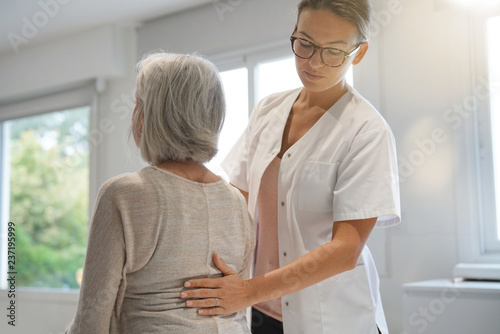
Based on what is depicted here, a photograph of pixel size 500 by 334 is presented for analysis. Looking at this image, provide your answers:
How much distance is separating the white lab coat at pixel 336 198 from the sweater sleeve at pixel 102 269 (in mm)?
552

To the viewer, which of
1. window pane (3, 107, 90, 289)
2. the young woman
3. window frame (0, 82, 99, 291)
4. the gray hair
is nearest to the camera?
the gray hair

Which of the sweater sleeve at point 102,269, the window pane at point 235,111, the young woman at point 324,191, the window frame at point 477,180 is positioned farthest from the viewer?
the window pane at point 235,111

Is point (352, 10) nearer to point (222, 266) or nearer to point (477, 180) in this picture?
point (222, 266)

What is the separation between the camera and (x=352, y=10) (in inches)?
56.7

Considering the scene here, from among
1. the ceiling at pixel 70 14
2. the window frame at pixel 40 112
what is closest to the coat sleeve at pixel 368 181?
the ceiling at pixel 70 14

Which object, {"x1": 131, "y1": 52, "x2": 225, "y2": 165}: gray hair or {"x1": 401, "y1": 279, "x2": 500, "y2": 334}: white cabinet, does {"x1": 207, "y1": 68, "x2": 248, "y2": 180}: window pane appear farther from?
{"x1": 131, "y1": 52, "x2": 225, "y2": 165}: gray hair

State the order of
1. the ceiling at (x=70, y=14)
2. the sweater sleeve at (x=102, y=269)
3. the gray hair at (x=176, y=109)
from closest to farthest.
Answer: the sweater sleeve at (x=102, y=269), the gray hair at (x=176, y=109), the ceiling at (x=70, y=14)

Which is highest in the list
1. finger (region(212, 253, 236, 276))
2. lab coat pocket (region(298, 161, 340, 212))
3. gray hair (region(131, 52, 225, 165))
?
gray hair (region(131, 52, 225, 165))

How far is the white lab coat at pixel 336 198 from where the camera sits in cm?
140

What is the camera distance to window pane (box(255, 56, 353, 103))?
344cm

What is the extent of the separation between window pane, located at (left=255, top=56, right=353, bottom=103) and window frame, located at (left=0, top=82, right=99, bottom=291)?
5.42 ft

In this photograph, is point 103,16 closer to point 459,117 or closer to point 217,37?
point 217,37

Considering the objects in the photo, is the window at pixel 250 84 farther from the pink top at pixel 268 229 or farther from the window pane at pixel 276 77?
the pink top at pixel 268 229

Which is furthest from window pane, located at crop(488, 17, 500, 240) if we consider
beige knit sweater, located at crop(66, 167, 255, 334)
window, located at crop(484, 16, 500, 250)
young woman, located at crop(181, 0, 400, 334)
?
beige knit sweater, located at crop(66, 167, 255, 334)
